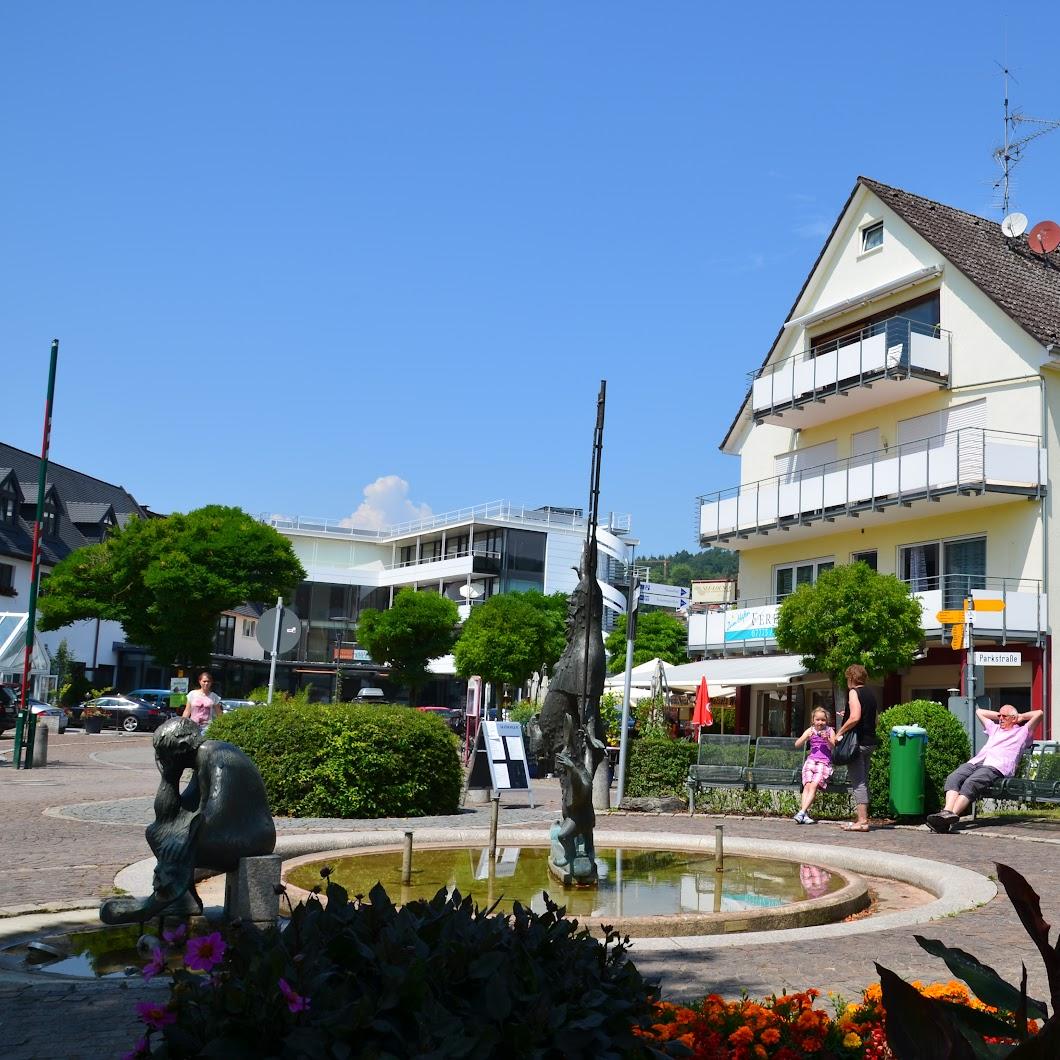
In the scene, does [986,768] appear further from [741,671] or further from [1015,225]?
[1015,225]

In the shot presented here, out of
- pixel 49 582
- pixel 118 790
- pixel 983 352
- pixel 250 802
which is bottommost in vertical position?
pixel 118 790

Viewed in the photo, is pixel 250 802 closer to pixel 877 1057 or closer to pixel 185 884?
pixel 185 884

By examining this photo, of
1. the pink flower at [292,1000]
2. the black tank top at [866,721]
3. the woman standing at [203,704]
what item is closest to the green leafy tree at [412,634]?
the woman standing at [203,704]

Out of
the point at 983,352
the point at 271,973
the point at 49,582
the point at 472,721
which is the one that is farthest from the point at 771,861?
the point at 49,582

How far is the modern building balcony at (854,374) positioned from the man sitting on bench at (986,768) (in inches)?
673

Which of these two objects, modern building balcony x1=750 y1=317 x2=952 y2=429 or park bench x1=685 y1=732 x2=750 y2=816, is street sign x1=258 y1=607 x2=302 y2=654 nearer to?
park bench x1=685 y1=732 x2=750 y2=816

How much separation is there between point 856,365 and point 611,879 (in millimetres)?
24043

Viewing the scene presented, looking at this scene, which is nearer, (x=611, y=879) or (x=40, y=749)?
(x=611, y=879)

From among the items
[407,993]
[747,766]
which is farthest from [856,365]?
[407,993]

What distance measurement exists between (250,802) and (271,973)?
3929mm

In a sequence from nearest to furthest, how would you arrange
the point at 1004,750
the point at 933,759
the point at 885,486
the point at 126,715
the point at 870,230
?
the point at 1004,750 < the point at 933,759 < the point at 885,486 < the point at 870,230 < the point at 126,715

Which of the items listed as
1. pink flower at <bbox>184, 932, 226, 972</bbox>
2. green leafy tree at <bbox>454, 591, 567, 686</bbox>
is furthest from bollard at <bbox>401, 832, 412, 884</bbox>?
green leafy tree at <bbox>454, 591, 567, 686</bbox>

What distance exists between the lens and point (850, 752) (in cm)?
1425

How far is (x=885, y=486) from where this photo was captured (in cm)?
3019
